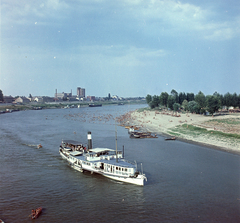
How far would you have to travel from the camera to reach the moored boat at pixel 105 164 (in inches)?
1433

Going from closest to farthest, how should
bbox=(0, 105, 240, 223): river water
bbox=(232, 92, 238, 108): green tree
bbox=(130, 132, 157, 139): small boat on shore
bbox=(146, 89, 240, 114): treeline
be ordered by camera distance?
bbox=(0, 105, 240, 223): river water → bbox=(130, 132, 157, 139): small boat on shore → bbox=(146, 89, 240, 114): treeline → bbox=(232, 92, 238, 108): green tree

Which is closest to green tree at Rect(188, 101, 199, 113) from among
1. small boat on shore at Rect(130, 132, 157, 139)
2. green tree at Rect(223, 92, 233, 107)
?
green tree at Rect(223, 92, 233, 107)

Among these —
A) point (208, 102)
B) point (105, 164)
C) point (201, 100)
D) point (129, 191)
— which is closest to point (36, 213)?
point (129, 191)

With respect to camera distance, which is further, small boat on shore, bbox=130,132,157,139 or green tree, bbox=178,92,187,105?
green tree, bbox=178,92,187,105

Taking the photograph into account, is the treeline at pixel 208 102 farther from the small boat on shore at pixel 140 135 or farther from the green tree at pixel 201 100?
the small boat on shore at pixel 140 135

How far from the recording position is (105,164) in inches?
1547

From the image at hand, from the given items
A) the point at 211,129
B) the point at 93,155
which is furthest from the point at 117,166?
the point at 211,129

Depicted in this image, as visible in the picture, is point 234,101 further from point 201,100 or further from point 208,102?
point 208,102

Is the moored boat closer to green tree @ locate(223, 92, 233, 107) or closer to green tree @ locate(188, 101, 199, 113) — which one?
green tree @ locate(188, 101, 199, 113)

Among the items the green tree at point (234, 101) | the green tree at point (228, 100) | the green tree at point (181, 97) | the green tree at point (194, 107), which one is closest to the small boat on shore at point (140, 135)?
the green tree at point (194, 107)

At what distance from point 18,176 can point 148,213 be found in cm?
2604

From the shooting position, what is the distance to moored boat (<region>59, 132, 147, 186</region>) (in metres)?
36.4

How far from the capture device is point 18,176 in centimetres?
4053

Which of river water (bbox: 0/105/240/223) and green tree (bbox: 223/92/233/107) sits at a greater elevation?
green tree (bbox: 223/92/233/107)
